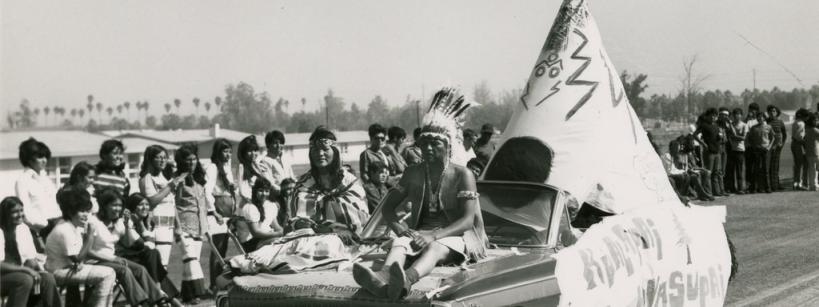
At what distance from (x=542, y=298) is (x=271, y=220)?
4.23 m

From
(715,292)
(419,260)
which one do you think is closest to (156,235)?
(419,260)

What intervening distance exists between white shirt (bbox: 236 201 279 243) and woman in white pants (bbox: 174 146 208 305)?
35 cm

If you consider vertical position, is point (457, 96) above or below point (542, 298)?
above

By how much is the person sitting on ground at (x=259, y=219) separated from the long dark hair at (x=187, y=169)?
528 mm

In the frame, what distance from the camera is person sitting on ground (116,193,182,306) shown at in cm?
876

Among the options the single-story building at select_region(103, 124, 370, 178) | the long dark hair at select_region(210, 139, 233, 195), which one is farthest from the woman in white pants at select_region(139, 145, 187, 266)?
the single-story building at select_region(103, 124, 370, 178)

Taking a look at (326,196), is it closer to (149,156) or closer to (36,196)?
(149,156)

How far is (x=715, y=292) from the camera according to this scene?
Result: 7758mm

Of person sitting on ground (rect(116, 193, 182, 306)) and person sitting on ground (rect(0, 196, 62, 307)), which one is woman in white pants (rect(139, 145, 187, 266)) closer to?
person sitting on ground (rect(116, 193, 182, 306))

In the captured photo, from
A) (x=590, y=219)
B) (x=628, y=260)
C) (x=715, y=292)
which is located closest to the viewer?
(x=628, y=260)

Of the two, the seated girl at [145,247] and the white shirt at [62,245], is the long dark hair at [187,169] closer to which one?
the seated girl at [145,247]

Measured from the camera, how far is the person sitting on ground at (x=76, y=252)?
7902 millimetres

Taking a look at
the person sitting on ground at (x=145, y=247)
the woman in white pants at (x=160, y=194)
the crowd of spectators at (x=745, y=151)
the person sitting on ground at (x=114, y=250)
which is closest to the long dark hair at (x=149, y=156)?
the woman in white pants at (x=160, y=194)

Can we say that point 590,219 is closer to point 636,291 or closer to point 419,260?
point 636,291
